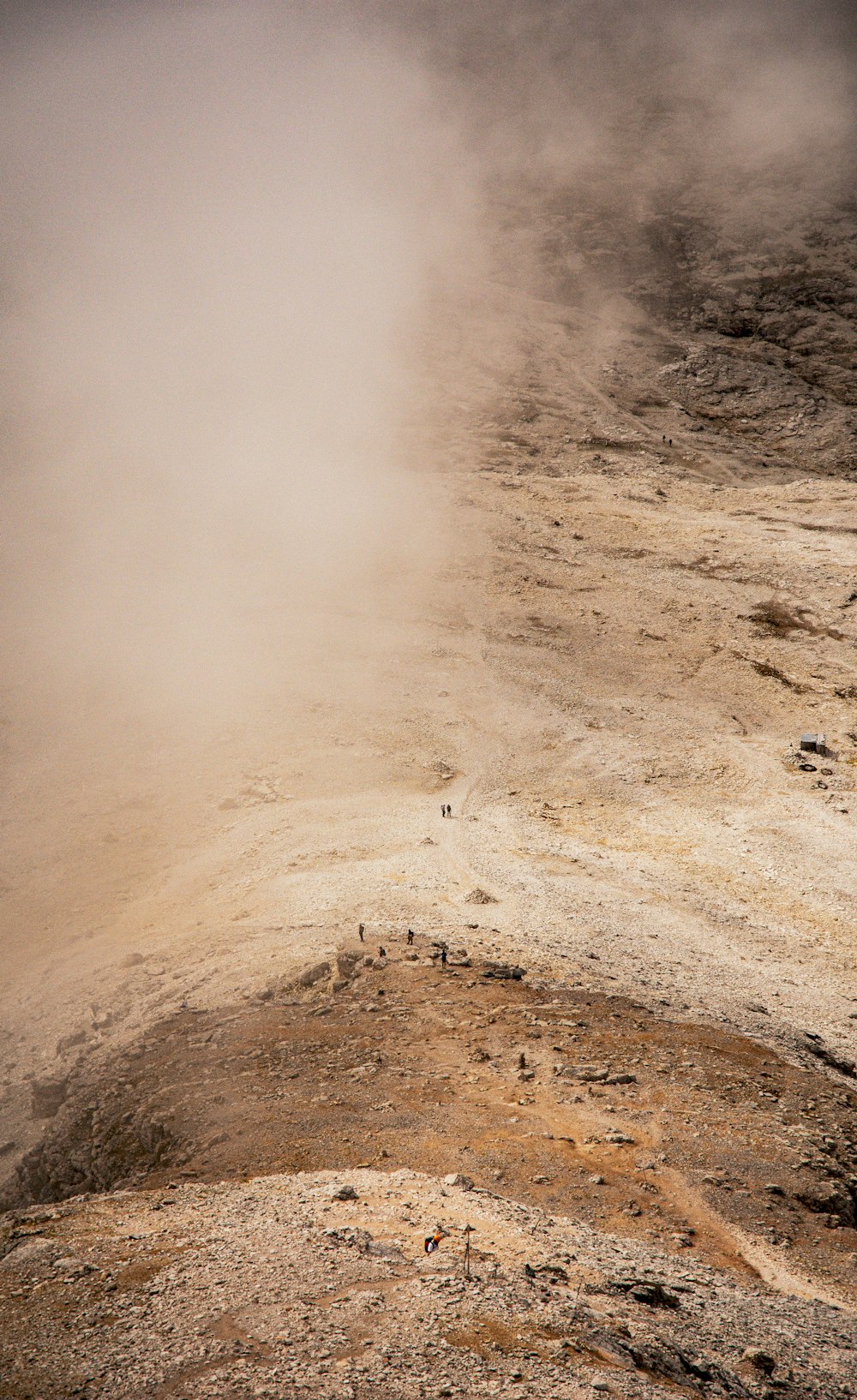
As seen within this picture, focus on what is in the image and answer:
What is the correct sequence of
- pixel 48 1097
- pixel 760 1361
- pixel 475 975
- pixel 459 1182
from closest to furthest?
pixel 760 1361
pixel 459 1182
pixel 48 1097
pixel 475 975

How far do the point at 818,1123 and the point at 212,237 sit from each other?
243 ft

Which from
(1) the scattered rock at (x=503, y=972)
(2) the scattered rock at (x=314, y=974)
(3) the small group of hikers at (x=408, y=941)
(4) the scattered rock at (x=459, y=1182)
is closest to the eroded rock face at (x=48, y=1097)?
(2) the scattered rock at (x=314, y=974)

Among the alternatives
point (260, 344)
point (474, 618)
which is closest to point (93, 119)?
point (260, 344)

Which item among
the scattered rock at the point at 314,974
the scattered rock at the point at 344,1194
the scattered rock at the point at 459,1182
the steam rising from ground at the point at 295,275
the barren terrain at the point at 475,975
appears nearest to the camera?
the barren terrain at the point at 475,975

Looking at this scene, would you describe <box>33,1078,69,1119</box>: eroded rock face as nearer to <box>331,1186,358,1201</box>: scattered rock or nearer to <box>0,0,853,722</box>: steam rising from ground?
<box>331,1186,358,1201</box>: scattered rock

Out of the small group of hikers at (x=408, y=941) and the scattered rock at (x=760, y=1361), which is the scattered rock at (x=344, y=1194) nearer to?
the scattered rock at (x=760, y=1361)

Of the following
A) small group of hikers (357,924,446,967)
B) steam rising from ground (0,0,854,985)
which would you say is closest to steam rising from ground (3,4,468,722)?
steam rising from ground (0,0,854,985)

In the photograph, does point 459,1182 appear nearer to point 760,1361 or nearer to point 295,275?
point 760,1361

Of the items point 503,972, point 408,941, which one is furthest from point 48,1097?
point 503,972

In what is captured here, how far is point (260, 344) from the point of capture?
55.8 m

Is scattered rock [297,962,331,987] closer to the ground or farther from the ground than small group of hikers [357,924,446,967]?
closer to the ground

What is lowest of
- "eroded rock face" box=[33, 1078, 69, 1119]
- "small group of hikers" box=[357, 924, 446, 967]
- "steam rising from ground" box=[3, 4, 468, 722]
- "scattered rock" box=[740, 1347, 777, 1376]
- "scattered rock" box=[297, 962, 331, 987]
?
"scattered rock" box=[740, 1347, 777, 1376]

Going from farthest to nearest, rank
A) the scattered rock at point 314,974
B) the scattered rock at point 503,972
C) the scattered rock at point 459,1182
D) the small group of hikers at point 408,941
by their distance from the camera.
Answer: the small group of hikers at point 408,941
the scattered rock at point 314,974
the scattered rock at point 503,972
the scattered rock at point 459,1182

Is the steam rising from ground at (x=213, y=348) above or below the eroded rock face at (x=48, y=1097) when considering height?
above
